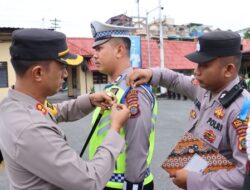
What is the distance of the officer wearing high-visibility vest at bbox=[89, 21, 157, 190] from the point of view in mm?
2240

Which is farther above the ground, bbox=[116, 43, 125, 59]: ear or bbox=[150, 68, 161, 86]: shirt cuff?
bbox=[116, 43, 125, 59]: ear

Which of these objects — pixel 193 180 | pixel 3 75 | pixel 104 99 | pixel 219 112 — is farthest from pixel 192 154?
pixel 3 75

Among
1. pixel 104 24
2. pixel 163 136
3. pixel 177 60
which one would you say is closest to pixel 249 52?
pixel 177 60

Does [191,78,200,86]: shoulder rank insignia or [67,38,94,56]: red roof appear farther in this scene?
[67,38,94,56]: red roof

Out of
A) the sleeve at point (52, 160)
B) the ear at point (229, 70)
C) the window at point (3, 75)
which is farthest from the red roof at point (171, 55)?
the sleeve at point (52, 160)

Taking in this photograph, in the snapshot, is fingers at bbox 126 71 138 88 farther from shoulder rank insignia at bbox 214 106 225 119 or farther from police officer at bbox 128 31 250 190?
shoulder rank insignia at bbox 214 106 225 119

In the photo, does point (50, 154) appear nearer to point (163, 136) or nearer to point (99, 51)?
point (99, 51)

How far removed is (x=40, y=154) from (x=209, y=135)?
3.03 feet

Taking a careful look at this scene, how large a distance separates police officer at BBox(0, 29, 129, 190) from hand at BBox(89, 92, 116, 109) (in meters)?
0.36

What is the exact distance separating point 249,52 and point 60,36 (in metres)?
21.9

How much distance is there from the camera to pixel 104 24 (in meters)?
2.48

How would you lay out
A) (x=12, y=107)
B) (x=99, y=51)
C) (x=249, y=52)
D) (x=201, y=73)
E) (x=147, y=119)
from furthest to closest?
(x=249, y=52) < (x=99, y=51) < (x=147, y=119) < (x=201, y=73) < (x=12, y=107)

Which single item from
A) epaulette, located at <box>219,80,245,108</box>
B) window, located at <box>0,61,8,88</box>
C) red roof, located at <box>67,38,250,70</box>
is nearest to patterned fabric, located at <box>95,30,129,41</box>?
epaulette, located at <box>219,80,245,108</box>

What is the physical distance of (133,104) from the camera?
2.25m
